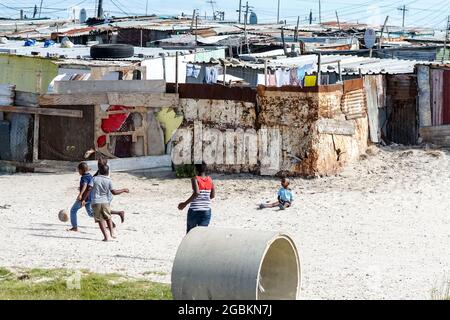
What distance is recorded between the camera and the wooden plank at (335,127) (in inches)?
878

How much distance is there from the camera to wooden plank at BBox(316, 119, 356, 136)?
22.3m

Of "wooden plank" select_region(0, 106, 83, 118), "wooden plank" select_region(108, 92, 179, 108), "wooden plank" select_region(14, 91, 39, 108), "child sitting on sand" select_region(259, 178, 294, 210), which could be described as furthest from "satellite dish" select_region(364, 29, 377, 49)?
"child sitting on sand" select_region(259, 178, 294, 210)

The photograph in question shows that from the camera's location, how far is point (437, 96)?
24.8 m

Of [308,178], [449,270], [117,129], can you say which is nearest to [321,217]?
[308,178]

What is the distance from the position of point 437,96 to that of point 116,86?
798 centimetres

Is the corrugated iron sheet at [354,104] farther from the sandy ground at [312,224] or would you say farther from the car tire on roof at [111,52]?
the car tire on roof at [111,52]

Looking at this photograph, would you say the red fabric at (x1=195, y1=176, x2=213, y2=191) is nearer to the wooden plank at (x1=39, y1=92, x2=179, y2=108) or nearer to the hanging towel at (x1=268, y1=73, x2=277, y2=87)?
the wooden plank at (x1=39, y1=92, x2=179, y2=108)

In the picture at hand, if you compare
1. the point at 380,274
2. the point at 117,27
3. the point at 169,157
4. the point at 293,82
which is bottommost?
the point at 380,274

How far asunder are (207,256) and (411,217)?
10.0 m

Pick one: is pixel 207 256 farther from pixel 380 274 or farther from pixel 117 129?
pixel 117 129

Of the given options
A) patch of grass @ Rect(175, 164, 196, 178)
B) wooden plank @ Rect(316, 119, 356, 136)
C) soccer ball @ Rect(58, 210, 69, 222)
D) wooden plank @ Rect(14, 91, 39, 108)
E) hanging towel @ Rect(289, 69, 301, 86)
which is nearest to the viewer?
soccer ball @ Rect(58, 210, 69, 222)

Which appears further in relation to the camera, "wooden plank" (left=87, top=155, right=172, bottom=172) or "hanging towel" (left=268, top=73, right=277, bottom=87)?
"hanging towel" (left=268, top=73, right=277, bottom=87)

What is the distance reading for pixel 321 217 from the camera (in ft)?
63.3

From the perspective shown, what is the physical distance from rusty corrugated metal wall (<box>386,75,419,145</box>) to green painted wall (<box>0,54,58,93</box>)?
8538 millimetres
